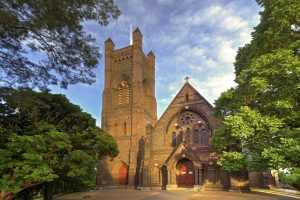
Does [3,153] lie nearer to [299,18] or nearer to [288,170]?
[288,170]

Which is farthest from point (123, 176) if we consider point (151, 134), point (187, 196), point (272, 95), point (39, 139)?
point (272, 95)

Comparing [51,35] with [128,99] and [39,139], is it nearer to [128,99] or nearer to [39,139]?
[39,139]

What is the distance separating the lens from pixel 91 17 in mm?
9102

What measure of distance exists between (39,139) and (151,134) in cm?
2215

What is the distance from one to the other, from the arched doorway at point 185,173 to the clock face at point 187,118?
476 cm

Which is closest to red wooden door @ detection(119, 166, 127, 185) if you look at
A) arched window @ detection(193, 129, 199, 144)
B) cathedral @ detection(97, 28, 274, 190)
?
cathedral @ detection(97, 28, 274, 190)

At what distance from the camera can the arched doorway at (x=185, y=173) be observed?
2972cm

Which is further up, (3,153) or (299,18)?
(299,18)

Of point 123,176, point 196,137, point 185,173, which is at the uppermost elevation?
point 196,137

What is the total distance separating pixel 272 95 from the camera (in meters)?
12.2

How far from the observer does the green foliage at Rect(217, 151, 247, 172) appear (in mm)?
12312

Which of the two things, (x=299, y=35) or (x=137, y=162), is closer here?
(x=299, y=35)

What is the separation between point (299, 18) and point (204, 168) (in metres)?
20.7

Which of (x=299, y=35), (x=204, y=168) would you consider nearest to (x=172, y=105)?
(x=204, y=168)
